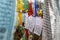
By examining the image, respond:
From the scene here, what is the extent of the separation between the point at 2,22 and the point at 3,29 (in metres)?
0.05

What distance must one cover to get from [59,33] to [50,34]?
128 millimetres

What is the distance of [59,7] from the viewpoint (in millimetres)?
1439

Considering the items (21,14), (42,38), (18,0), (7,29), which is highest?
(18,0)

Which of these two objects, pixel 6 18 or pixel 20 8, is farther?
pixel 20 8

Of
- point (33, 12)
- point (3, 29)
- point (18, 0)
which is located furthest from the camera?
point (33, 12)

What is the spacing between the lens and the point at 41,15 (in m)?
1.37

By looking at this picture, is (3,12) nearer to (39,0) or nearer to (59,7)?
(39,0)

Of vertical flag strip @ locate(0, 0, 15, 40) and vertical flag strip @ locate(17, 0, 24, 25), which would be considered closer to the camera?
vertical flag strip @ locate(0, 0, 15, 40)

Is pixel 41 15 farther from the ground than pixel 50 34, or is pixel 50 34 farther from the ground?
pixel 41 15

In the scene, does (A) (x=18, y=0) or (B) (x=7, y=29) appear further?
→ (A) (x=18, y=0)

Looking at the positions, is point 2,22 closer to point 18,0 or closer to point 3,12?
point 3,12

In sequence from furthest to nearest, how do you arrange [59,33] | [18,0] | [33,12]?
[59,33], [33,12], [18,0]

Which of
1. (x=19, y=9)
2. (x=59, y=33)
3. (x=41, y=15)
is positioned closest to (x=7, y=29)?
(x=19, y=9)

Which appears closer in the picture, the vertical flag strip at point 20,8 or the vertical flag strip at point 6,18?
the vertical flag strip at point 6,18
